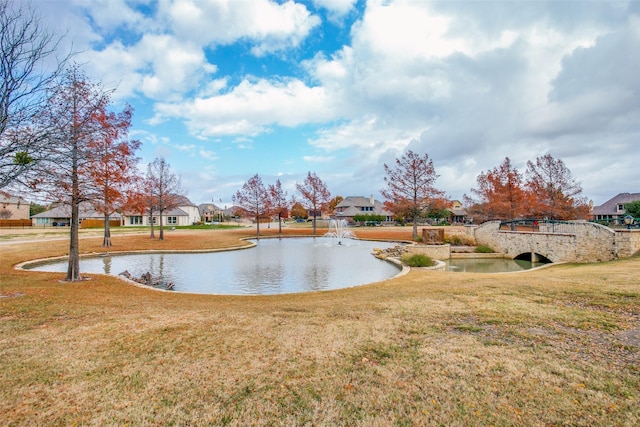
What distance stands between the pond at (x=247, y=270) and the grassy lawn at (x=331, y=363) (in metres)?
5.37

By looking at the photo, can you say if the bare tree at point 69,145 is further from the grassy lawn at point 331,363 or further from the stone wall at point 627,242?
the stone wall at point 627,242

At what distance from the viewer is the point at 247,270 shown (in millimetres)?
16672

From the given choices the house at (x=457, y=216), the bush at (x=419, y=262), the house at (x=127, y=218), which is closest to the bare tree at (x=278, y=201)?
the house at (x=127, y=218)

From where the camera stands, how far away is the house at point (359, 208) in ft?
242

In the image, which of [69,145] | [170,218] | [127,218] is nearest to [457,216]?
[170,218]

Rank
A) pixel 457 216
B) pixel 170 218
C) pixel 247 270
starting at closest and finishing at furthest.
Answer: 1. pixel 247 270
2. pixel 170 218
3. pixel 457 216

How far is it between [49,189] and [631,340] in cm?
1337

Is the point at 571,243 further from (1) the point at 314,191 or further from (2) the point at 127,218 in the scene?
(2) the point at 127,218

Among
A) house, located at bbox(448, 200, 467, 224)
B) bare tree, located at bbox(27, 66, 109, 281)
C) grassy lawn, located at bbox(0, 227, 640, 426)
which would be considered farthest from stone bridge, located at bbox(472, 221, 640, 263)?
house, located at bbox(448, 200, 467, 224)

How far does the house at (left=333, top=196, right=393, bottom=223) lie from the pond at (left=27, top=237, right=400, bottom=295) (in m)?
51.0

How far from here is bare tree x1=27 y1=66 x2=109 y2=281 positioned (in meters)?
6.85

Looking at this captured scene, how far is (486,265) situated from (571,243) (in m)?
4.50

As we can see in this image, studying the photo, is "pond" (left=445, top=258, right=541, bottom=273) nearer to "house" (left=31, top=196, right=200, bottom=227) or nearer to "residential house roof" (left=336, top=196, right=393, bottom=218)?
"house" (left=31, top=196, right=200, bottom=227)

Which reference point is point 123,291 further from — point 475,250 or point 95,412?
point 475,250
